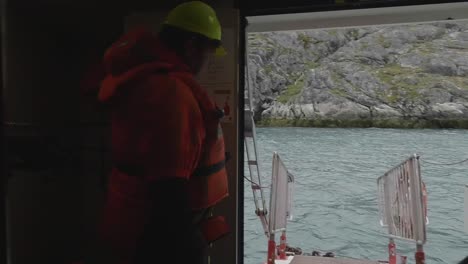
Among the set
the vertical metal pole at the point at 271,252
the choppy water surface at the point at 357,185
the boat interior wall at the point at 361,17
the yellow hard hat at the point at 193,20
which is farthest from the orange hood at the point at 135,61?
the choppy water surface at the point at 357,185

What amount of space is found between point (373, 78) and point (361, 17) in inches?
818

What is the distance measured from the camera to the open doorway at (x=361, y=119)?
14875 millimetres

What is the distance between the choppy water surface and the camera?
1283 cm

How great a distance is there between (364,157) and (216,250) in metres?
21.1

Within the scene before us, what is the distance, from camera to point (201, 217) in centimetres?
135

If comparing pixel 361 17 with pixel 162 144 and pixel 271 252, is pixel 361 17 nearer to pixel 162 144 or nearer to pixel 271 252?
pixel 162 144

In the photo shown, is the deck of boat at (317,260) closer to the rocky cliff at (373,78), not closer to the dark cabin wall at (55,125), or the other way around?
the dark cabin wall at (55,125)

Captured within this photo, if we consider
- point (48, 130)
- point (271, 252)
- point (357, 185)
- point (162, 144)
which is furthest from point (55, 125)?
point (357, 185)

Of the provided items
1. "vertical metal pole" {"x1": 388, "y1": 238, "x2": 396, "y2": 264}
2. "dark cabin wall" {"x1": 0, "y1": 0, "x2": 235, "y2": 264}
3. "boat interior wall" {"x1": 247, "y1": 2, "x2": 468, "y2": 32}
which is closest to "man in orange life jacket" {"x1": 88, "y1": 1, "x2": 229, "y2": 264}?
"dark cabin wall" {"x1": 0, "y1": 0, "x2": 235, "y2": 264}

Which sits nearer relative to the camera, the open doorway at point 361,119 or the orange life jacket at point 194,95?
the orange life jacket at point 194,95

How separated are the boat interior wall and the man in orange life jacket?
0.89m

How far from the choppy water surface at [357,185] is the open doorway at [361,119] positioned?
0.06 meters

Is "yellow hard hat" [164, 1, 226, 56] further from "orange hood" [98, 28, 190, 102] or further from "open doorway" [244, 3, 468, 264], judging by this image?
"open doorway" [244, 3, 468, 264]

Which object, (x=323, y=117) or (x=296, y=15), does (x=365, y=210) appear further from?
(x=296, y=15)
